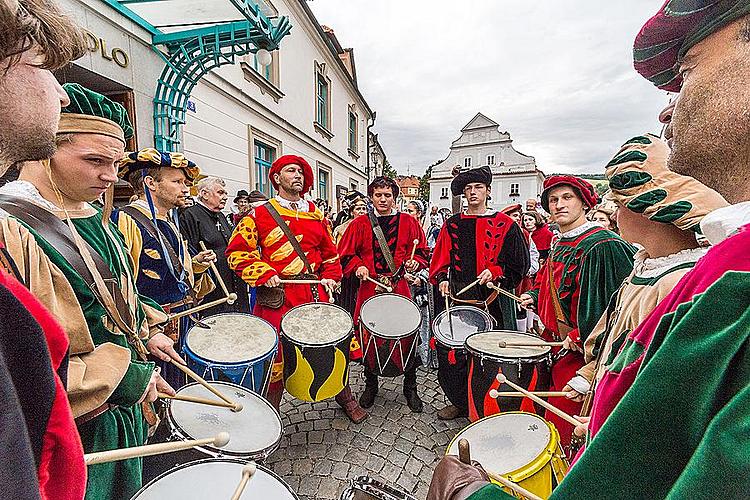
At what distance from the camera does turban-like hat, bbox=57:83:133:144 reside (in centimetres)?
157

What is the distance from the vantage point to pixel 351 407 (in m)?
3.38

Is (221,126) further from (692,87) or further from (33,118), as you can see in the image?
(692,87)

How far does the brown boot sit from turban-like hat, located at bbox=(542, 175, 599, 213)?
2321 mm

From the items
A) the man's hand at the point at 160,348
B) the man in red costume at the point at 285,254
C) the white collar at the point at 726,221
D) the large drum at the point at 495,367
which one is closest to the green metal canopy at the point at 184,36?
the man in red costume at the point at 285,254

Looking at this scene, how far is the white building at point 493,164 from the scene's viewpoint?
35.2 meters

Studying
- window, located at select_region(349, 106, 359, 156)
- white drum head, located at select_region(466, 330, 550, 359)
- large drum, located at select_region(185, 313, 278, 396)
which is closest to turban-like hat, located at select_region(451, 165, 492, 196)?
white drum head, located at select_region(466, 330, 550, 359)

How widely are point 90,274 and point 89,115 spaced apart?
2.34ft

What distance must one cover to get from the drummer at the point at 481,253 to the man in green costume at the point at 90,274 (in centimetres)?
269

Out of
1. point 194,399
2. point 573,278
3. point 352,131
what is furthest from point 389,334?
point 352,131

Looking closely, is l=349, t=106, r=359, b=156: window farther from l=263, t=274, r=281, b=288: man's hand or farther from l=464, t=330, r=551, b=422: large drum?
l=464, t=330, r=551, b=422: large drum

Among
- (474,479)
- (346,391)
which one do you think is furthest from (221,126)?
(474,479)

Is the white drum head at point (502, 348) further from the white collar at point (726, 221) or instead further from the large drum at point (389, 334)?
the white collar at point (726, 221)

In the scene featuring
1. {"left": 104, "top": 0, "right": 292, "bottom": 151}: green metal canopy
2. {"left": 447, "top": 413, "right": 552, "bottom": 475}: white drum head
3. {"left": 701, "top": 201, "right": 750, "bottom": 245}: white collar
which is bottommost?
{"left": 447, "top": 413, "right": 552, "bottom": 475}: white drum head

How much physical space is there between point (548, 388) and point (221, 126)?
6.06 m
